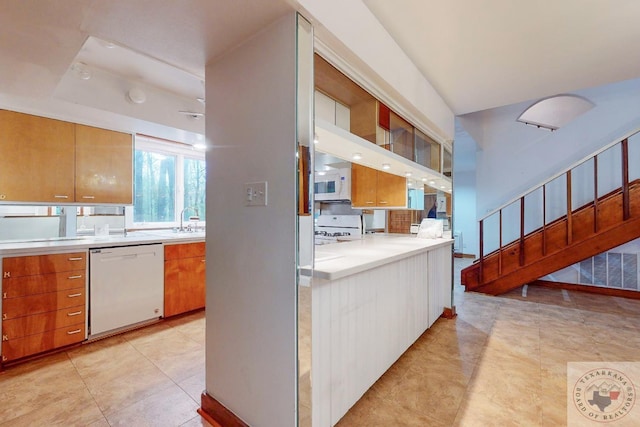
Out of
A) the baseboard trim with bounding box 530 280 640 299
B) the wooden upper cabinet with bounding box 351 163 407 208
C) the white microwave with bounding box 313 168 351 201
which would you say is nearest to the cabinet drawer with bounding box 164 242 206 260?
the white microwave with bounding box 313 168 351 201

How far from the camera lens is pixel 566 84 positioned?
242 centimetres

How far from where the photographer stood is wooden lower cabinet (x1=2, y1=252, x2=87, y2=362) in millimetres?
1998

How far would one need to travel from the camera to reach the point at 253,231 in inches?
52.6

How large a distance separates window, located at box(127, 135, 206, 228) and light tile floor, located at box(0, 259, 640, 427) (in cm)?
154

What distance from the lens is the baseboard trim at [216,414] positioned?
4.66 feet

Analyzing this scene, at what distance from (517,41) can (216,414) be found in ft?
9.69

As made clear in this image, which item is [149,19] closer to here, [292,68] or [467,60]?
[292,68]

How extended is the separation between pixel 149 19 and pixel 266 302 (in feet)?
4.41

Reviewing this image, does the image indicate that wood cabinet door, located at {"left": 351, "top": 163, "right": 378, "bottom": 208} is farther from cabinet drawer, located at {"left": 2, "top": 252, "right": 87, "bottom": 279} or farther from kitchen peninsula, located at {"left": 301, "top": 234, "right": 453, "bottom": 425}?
cabinet drawer, located at {"left": 2, "top": 252, "right": 87, "bottom": 279}

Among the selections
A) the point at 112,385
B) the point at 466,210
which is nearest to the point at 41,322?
the point at 112,385

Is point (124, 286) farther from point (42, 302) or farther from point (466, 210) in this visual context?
point (466, 210)

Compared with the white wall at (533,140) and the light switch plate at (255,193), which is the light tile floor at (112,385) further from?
the white wall at (533,140)

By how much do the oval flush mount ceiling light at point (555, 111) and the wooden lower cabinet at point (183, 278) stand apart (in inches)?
205

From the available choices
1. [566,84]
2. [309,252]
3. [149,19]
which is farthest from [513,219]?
[149,19]
